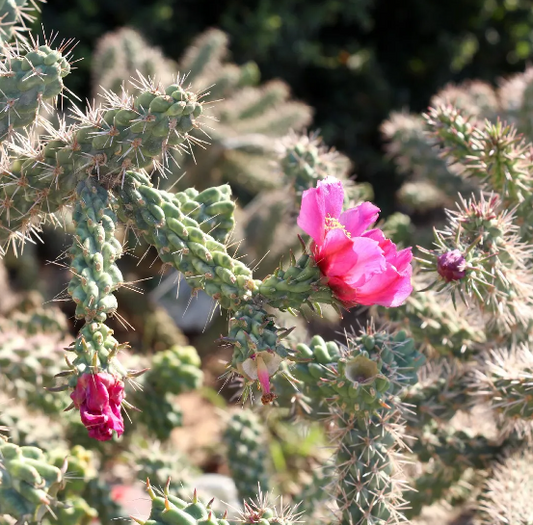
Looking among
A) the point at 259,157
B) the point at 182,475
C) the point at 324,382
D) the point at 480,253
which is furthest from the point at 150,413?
the point at 259,157

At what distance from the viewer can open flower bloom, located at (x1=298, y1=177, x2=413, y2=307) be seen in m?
1.28

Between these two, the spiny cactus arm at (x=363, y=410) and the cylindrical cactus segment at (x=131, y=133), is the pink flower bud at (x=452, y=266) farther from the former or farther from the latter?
the cylindrical cactus segment at (x=131, y=133)

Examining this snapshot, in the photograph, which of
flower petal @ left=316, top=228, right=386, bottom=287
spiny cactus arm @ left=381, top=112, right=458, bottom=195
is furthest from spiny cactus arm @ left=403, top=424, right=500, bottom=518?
spiny cactus arm @ left=381, top=112, right=458, bottom=195

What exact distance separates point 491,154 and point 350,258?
0.92m

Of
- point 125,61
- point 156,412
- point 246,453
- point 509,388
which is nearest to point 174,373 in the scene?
point 156,412

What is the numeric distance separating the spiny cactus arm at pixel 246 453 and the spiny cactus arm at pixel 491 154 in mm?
1126

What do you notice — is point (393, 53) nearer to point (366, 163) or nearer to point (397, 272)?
point (366, 163)

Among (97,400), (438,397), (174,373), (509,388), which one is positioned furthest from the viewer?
(174,373)

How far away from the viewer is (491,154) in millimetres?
2000

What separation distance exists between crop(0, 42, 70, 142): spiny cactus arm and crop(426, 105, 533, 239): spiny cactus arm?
119 cm

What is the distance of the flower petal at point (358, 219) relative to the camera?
140 centimetres

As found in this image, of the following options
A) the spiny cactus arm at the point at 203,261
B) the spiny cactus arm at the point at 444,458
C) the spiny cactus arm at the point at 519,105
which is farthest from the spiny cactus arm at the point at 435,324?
the spiny cactus arm at the point at 519,105

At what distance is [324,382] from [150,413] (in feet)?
2.98

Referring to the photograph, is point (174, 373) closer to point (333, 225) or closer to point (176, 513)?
point (176, 513)
